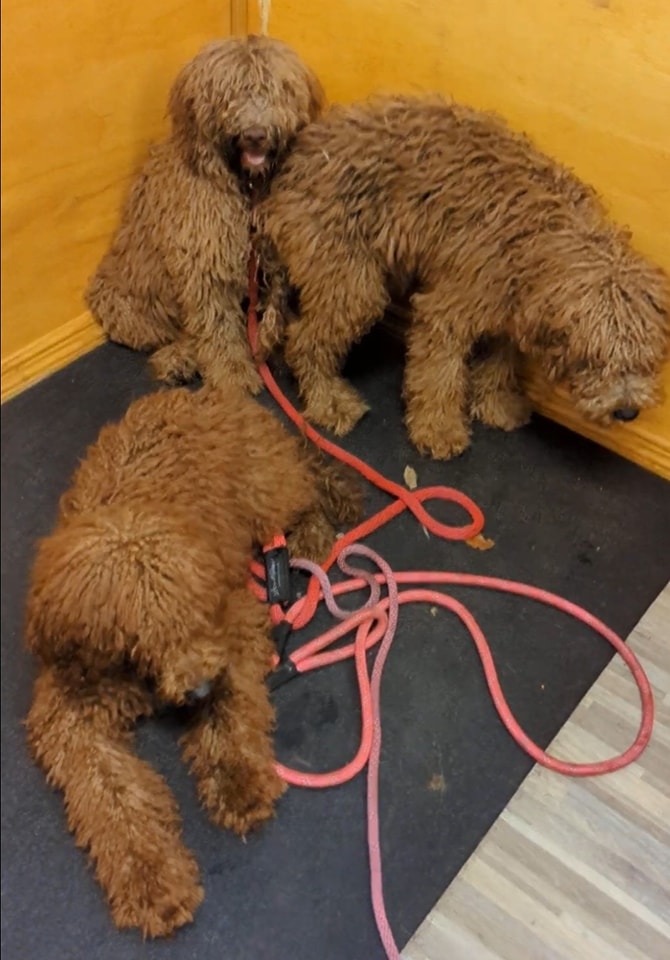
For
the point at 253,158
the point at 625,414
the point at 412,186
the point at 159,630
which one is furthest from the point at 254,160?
the point at 159,630

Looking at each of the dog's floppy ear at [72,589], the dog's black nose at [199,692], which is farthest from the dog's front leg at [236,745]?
the dog's floppy ear at [72,589]

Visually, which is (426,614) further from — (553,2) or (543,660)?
(553,2)

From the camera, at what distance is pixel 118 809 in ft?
4.22

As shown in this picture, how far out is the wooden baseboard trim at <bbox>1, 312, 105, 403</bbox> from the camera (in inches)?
28.8

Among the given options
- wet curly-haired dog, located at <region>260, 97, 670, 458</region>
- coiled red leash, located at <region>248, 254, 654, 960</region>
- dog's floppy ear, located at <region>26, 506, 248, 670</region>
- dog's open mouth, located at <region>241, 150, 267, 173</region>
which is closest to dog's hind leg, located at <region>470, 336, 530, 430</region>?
wet curly-haired dog, located at <region>260, 97, 670, 458</region>

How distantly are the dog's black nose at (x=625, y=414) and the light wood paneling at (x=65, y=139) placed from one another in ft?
3.11

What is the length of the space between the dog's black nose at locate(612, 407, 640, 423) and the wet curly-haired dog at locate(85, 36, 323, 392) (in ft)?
2.23

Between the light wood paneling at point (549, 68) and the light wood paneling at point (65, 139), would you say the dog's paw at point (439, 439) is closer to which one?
the light wood paneling at point (549, 68)

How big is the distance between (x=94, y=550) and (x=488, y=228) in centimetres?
93

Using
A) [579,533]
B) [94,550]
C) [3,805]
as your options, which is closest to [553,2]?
[579,533]

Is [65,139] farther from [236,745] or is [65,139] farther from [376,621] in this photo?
[376,621]

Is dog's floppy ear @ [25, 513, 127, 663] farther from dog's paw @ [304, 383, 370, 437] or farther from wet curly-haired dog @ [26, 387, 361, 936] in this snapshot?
dog's paw @ [304, 383, 370, 437]

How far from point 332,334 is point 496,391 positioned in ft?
1.25

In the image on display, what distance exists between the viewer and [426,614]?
167cm
